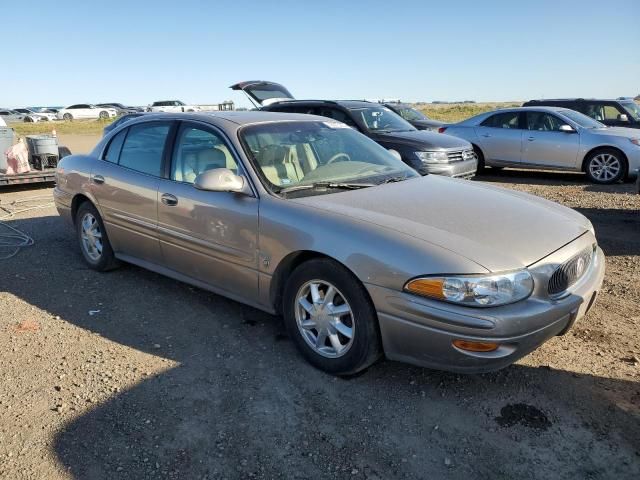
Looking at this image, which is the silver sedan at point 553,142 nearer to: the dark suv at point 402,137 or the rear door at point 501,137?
the rear door at point 501,137

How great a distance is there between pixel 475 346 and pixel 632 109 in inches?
493

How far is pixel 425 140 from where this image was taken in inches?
368

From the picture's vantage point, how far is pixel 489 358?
113 inches

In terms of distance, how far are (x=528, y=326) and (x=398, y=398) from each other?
839 mm

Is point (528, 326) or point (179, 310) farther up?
point (528, 326)

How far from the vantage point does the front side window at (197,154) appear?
4121mm

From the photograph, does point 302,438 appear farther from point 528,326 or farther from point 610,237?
point 610,237

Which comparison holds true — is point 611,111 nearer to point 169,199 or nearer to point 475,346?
point 169,199

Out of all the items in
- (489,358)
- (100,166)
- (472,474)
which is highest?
(100,166)

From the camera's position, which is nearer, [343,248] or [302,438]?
[302,438]

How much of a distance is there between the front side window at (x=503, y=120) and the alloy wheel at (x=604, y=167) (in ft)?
5.60

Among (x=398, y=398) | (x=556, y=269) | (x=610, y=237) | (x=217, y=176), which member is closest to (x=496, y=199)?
(x=556, y=269)

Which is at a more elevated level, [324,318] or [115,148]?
[115,148]

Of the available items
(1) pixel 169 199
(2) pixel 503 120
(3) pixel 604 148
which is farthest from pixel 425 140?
(1) pixel 169 199
